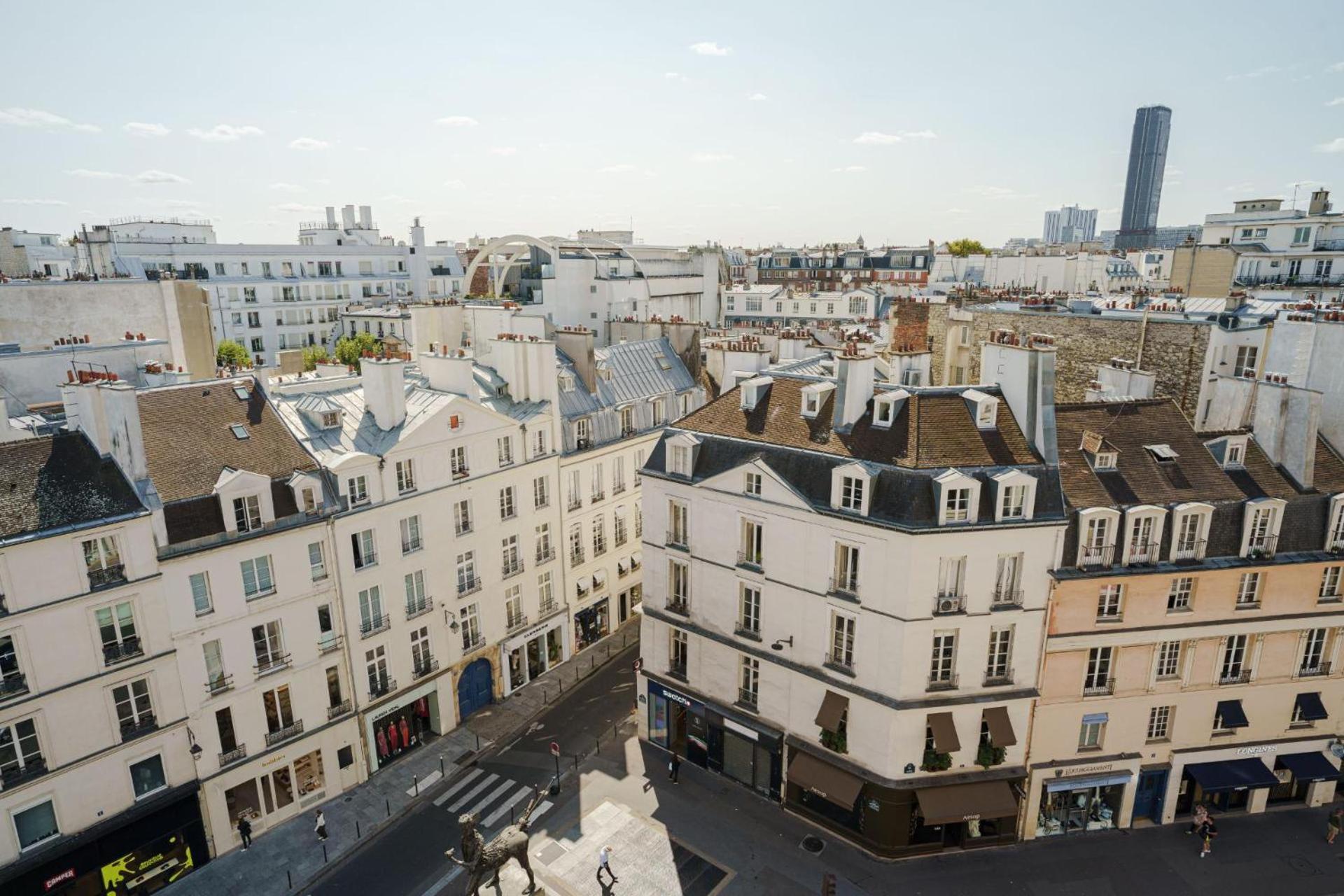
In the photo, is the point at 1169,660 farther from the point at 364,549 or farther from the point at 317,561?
the point at 317,561

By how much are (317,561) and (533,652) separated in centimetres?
1508

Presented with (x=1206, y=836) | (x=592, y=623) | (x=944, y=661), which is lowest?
(x=1206, y=836)

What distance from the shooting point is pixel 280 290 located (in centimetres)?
7262

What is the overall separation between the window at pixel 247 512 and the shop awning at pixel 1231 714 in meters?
39.8

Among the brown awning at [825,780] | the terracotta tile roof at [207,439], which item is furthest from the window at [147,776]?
the brown awning at [825,780]

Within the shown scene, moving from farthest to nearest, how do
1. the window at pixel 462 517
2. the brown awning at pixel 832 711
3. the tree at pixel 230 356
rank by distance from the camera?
1. the tree at pixel 230 356
2. the window at pixel 462 517
3. the brown awning at pixel 832 711

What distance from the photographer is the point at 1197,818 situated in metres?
31.1

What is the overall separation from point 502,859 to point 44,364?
31810 mm

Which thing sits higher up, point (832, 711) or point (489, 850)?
point (832, 711)

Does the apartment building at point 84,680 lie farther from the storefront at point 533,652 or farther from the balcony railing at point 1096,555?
the balcony railing at point 1096,555

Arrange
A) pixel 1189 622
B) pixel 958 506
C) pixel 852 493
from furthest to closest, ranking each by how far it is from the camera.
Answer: pixel 1189 622 → pixel 852 493 → pixel 958 506

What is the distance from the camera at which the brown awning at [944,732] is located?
28.7 meters

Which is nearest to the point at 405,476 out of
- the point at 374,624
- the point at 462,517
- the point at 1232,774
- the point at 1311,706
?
the point at 462,517

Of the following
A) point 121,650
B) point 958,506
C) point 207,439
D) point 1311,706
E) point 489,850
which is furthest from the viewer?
point 1311,706
